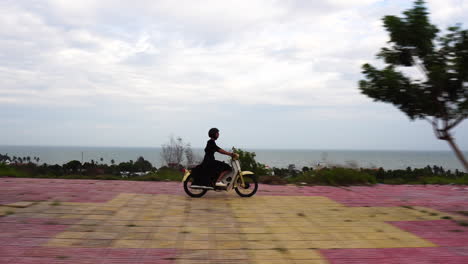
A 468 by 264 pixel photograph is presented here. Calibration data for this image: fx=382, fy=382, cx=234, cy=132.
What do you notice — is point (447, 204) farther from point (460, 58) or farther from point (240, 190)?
point (240, 190)

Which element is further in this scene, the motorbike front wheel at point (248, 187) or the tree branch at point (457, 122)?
the motorbike front wheel at point (248, 187)

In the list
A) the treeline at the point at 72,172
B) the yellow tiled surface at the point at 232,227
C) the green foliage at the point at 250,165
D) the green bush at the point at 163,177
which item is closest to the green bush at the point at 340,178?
the green foliage at the point at 250,165

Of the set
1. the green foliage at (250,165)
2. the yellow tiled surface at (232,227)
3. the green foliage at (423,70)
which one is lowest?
the yellow tiled surface at (232,227)

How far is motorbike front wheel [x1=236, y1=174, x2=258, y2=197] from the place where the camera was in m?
9.06

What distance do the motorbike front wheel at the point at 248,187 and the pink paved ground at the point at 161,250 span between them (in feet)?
1.87

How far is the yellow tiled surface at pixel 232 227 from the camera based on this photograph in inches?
198

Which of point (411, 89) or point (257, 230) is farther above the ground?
point (411, 89)

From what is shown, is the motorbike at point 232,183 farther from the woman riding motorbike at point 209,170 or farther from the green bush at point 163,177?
the green bush at point 163,177

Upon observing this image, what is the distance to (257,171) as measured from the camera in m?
13.4

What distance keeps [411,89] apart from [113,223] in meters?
6.00

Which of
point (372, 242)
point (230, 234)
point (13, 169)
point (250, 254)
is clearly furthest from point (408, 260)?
point (13, 169)

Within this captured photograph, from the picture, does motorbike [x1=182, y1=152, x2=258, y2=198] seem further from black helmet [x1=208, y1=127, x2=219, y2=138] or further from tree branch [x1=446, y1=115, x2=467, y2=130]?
tree branch [x1=446, y1=115, x2=467, y2=130]

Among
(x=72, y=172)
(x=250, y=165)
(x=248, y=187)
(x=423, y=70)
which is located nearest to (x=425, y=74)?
(x=423, y=70)

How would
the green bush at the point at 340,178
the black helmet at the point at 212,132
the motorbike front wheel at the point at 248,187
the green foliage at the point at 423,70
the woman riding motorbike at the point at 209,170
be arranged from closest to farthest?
the green foliage at the point at 423,70, the woman riding motorbike at the point at 209,170, the black helmet at the point at 212,132, the motorbike front wheel at the point at 248,187, the green bush at the point at 340,178
